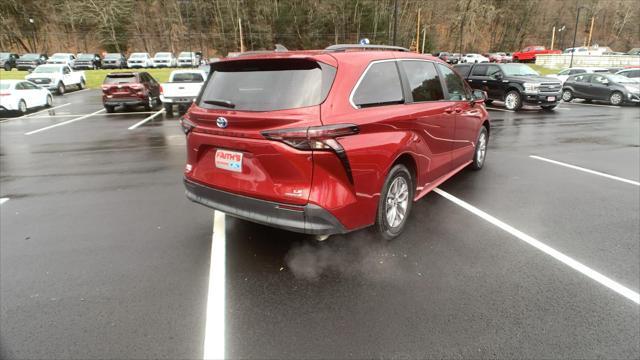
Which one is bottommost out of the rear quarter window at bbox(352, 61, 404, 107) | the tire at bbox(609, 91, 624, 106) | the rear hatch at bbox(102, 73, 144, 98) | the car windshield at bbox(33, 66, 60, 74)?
the tire at bbox(609, 91, 624, 106)

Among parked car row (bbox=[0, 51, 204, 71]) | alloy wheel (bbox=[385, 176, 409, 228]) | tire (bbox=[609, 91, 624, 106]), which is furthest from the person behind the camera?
parked car row (bbox=[0, 51, 204, 71])

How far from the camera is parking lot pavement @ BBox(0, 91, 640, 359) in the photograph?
8.63 ft

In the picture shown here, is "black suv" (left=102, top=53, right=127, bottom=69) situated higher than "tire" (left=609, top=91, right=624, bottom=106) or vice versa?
"black suv" (left=102, top=53, right=127, bottom=69)

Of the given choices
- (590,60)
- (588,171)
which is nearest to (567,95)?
(588,171)

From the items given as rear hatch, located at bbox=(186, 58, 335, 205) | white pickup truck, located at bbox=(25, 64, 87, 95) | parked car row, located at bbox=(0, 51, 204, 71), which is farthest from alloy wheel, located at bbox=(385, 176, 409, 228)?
parked car row, located at bbox=(0, 51, 204, 71)

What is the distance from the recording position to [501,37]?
273 ft

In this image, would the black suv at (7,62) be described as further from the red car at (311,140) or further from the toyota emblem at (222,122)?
the toyota emblem at (222,122)

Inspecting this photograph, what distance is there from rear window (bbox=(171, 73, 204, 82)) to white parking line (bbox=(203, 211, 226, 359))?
41.1 ft

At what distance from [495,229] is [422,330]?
213cm

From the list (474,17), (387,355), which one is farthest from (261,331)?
(474,17)

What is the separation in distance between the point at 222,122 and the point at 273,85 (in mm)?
540

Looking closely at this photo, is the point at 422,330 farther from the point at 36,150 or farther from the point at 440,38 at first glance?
the point at 440,38

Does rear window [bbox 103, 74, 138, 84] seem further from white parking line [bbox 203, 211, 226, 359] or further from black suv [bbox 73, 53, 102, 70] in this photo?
black suv [bbox 73, 53, 102, 70]

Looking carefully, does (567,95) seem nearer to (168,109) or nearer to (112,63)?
(168,109)
